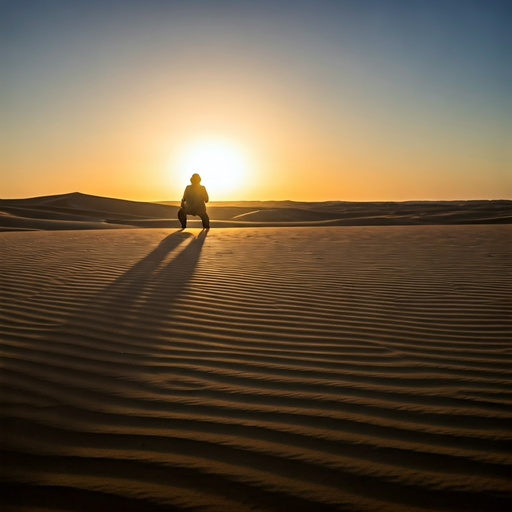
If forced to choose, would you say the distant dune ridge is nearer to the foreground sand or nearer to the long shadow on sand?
the long shadow on sand

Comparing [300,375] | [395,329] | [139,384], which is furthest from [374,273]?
[139,384]

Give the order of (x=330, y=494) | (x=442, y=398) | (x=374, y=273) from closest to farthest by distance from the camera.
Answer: (x=330, y=494) < (x=442, y=398) < (x=374, y=273)

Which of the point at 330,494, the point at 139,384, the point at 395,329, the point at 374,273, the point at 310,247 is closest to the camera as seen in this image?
the point at 330,494

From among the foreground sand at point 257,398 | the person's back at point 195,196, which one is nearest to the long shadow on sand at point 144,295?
the foreground sand at point 257,398

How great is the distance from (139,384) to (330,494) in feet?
4.27

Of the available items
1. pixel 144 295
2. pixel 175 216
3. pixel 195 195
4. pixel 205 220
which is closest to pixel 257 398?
pixel 144 295

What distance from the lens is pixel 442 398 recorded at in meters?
2.54

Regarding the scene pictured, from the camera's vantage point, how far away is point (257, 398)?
2.52 m

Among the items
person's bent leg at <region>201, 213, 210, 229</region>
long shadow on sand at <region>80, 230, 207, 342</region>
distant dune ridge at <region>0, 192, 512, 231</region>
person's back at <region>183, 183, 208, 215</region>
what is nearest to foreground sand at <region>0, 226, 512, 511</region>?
long shadow on sand at <region>80, 230, 207, 342</region>

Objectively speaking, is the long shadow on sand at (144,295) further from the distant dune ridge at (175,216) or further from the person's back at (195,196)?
the distant dune ridge at (175,216)

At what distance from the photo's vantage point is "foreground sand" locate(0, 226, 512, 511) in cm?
180

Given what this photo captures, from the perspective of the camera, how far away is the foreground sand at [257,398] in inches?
71.1

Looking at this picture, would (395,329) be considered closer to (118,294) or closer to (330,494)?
(330,494)

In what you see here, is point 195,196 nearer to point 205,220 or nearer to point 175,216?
point 205,220
